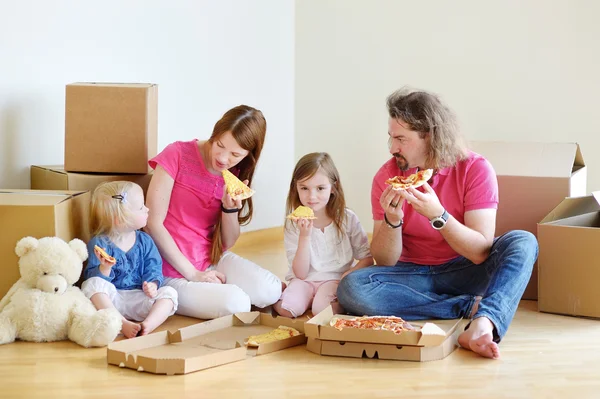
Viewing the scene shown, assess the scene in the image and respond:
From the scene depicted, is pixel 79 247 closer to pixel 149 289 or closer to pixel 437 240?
pixel 149 289

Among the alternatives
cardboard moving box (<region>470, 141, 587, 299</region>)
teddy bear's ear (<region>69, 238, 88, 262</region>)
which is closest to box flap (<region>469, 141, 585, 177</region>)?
cardboard moving box (<region>470, 141, 587, 299</region>)

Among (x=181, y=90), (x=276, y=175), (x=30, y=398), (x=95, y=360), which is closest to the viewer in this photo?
(x=30, y=398)

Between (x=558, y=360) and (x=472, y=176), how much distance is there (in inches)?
24.9

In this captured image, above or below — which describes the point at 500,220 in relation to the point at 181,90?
below

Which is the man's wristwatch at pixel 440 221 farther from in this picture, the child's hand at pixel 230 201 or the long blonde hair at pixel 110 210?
the long blonde hair at pixel 110 210

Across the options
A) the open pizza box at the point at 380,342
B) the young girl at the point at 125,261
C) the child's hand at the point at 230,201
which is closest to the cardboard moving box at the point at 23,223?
the young girl at the point at 125,261

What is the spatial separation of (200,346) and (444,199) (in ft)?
3.01

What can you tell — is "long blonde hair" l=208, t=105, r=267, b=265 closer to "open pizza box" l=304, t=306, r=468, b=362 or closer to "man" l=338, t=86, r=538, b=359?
"man" l=338, t=86, r=538, b=359

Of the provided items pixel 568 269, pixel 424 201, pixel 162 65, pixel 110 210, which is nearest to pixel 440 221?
pixel 424 201

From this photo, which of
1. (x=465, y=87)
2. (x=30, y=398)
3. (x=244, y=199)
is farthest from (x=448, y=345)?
(x=465, y=87)

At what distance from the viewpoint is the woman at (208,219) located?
2.87m

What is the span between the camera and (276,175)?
4.41 meters

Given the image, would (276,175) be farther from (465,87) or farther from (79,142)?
(79,142)

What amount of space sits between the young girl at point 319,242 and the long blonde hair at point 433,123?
0.41 metres
